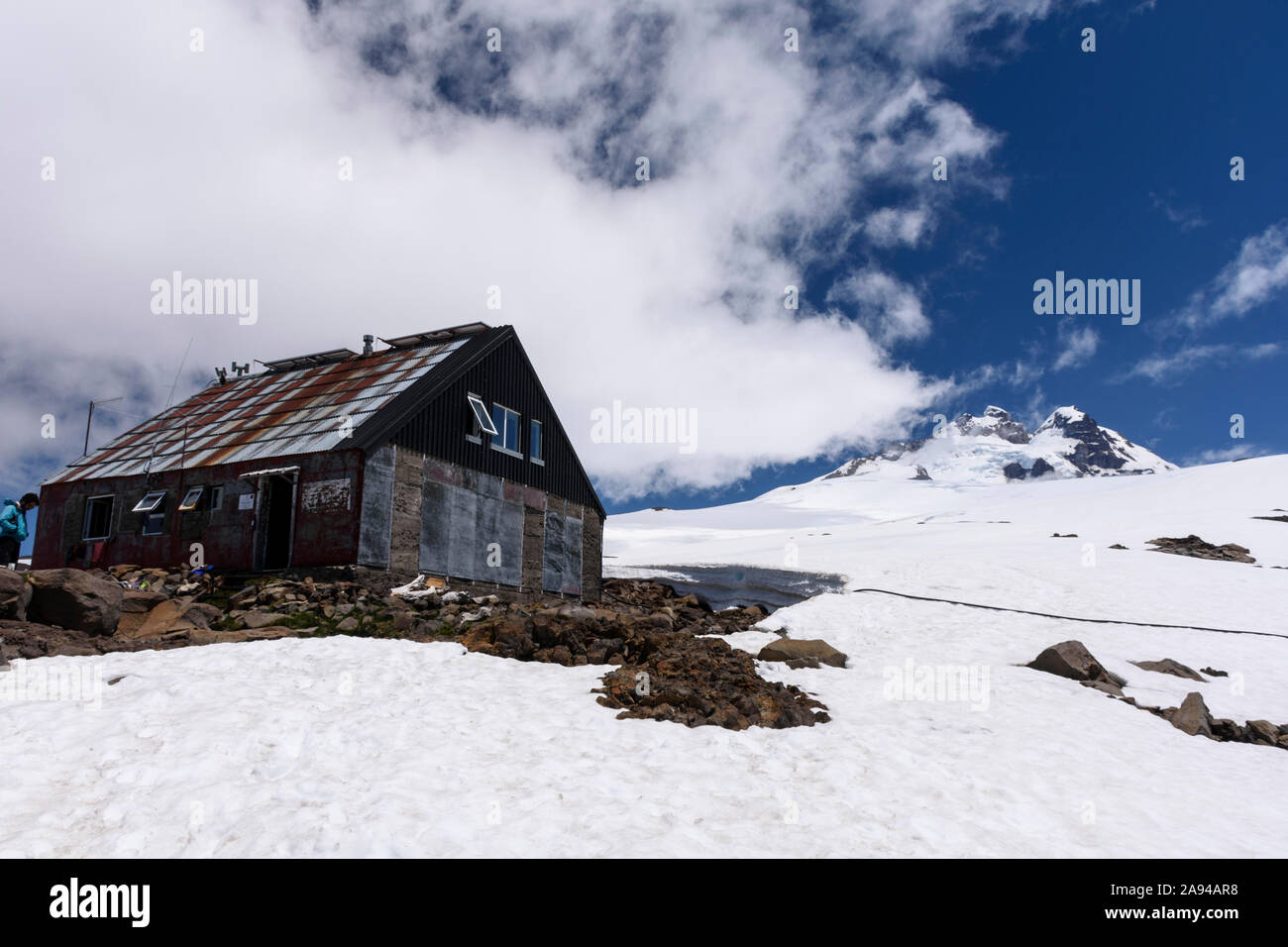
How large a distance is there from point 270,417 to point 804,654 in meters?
18.6

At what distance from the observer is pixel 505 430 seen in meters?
24.6

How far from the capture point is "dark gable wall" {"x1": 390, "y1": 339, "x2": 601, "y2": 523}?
2150 centimetres

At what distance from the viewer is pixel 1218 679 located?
49.8 feet

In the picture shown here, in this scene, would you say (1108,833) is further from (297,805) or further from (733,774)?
(297,805)

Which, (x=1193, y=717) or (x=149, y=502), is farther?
(x=149, y=502)

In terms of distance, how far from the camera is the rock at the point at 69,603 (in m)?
12.3

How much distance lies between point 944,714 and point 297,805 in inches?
358

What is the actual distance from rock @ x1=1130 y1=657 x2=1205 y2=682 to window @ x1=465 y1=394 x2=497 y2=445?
706 inches

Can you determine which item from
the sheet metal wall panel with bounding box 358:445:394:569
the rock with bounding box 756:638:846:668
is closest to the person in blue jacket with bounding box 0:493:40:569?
the sheet metal wall panel with bounding box 358:445:394:569

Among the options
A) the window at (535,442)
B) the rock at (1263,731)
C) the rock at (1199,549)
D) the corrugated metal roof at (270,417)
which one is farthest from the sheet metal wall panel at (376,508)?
the rock at (1199,549)
